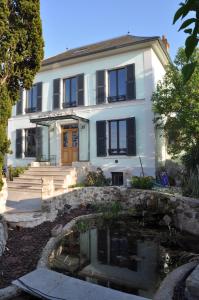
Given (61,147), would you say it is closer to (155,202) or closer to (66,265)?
(155,202)

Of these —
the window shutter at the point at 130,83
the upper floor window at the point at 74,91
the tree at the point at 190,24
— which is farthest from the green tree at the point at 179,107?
the tree at the point at 190,24

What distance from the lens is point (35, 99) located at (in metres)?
16.7

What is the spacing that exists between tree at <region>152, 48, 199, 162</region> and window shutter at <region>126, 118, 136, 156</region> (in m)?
1.20

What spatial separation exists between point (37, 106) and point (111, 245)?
471 inches

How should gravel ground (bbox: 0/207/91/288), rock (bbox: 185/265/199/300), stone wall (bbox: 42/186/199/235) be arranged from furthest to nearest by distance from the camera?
stone wall (bbox: 42/186/199/235)
gravel ground (bbox: 0/207/91/288)
rock (bbox: 185/265/199/300)

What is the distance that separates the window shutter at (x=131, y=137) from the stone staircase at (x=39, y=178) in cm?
302

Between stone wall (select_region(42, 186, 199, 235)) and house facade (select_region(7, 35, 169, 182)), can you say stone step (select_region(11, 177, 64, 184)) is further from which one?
stone wall (select_region(42, 186, 199, 235))

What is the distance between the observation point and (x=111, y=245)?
20.9ft

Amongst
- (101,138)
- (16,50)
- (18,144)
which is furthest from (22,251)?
(18,144)

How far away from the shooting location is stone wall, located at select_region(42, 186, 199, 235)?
23.4ft

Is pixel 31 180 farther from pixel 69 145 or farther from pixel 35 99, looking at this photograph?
pixel 35 99

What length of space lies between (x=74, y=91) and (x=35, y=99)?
296cm

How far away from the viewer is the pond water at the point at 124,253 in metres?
4.62

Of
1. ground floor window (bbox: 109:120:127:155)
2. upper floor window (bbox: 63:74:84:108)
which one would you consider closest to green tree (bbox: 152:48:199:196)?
ground floor window (bbox: 109:120:127:155)
